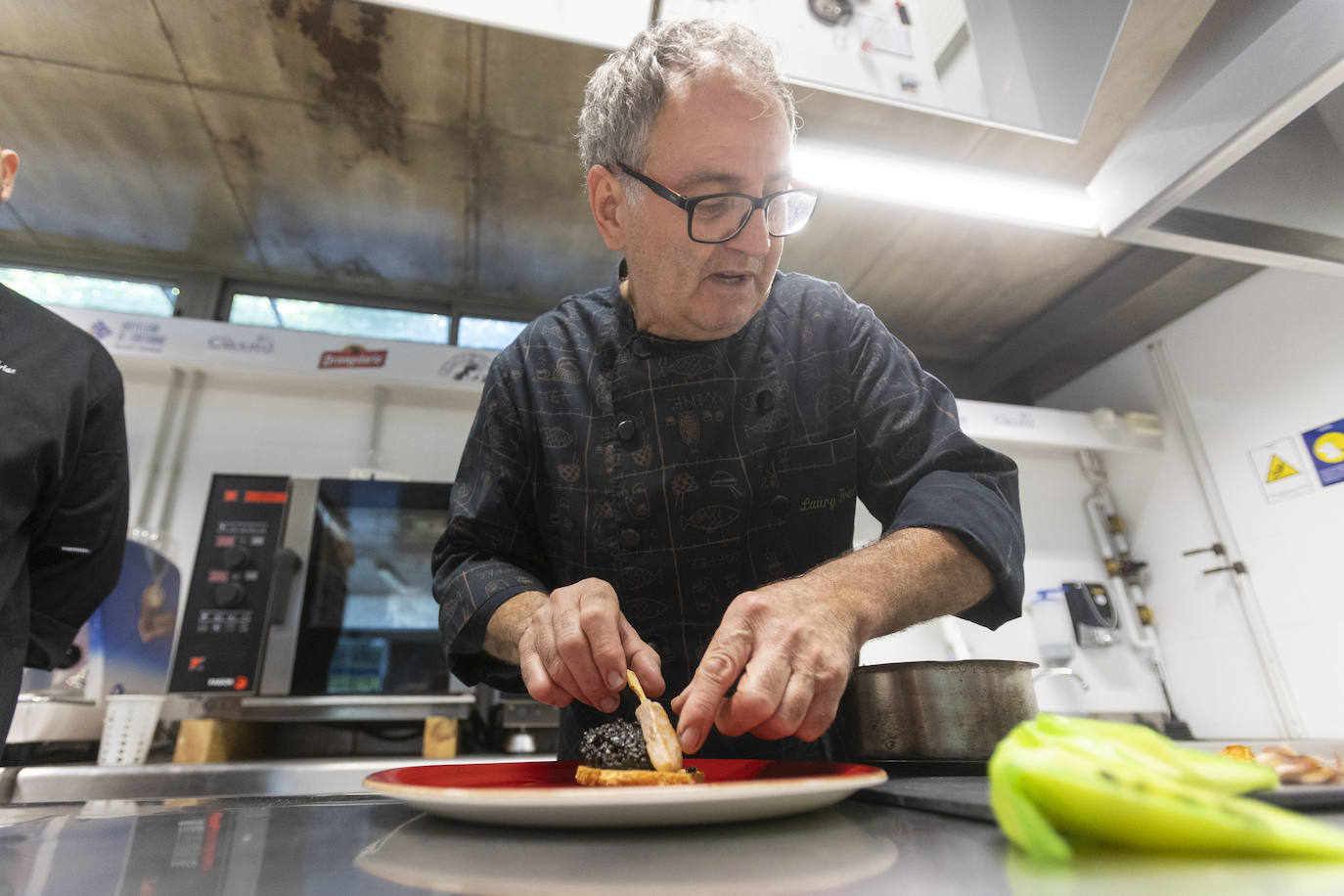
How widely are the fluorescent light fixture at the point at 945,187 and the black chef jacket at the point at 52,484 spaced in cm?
171

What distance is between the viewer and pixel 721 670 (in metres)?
0.58

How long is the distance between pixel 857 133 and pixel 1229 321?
6.77 feet

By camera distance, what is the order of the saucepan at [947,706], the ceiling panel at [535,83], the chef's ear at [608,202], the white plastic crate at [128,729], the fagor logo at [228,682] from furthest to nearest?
the ceiling panel at [535,83]
the fagor logo at [228,682]
the white plastic crate at [128,729]
the chef's ear at [608,202]
the saucepan at [947,706]

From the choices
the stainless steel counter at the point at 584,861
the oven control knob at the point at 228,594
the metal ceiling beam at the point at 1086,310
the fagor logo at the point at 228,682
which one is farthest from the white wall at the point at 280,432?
the metal ceiling beam at the point at 1086,310

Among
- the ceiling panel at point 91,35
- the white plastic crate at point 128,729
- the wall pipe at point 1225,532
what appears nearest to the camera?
the white plastic crate at point 128,729

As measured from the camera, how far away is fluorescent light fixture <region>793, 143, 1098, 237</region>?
1.96 m

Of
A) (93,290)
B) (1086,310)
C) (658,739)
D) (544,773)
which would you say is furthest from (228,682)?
(1086,310)

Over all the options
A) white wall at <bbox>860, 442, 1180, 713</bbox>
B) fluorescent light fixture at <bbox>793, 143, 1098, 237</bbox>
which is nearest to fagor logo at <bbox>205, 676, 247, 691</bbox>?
fluorescent light fixture at <bbox>793, 143, 1098, 237</bbox>

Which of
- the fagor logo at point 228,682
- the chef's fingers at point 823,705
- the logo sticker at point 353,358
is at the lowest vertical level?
the chef's fingers at point 823,705

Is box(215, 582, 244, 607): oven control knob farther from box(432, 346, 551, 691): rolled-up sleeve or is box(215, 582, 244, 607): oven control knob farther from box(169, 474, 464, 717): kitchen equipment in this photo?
box(432, 346, 551, 691): rolled-up sleeve

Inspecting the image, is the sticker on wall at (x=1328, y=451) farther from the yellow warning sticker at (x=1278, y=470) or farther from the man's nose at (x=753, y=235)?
the man's nose at (x=753, y=235)

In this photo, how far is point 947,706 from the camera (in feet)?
2.64

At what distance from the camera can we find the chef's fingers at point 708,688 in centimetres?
57

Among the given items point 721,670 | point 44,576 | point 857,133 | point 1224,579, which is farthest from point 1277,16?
point 1224,579
